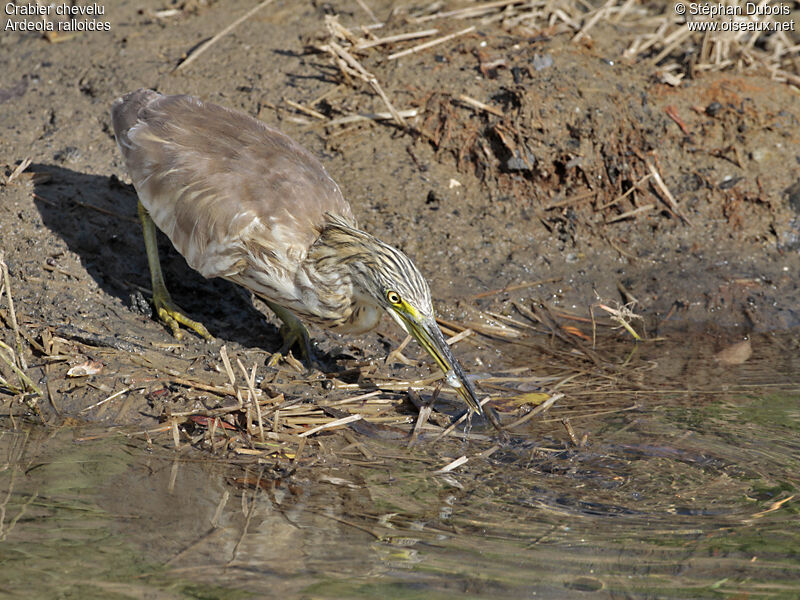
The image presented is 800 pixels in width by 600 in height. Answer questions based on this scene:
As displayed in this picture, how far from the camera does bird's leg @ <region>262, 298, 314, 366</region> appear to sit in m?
5.57

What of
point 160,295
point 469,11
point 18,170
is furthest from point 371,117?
point 18,170

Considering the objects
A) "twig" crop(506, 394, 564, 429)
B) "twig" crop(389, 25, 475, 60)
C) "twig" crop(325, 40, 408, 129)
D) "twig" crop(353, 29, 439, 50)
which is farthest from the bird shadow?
"twig" crop(389, 25, 475, 60)

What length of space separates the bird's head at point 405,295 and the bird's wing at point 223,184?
1.32 feet

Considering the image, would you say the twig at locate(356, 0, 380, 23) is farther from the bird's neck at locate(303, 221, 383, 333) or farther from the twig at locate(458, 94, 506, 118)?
the bird's neck at locate(303, 221, 383, 333)

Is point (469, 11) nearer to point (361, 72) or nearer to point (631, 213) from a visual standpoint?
point (361, 72)

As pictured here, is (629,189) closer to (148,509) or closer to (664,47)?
(664,47)

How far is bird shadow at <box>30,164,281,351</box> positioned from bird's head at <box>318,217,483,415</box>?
1.10 meters

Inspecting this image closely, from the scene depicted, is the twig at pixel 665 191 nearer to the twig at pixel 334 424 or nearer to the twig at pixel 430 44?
the twig at pixel 430 44

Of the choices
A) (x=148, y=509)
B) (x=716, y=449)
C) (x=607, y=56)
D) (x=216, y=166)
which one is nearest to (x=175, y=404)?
(x=148, y=509)

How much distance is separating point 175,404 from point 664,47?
5164 mm

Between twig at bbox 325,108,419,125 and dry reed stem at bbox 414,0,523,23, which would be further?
dry reed stem at bbox 414,0,523,23

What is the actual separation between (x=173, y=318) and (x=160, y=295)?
0.20 m

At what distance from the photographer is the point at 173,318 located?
18.5 feet

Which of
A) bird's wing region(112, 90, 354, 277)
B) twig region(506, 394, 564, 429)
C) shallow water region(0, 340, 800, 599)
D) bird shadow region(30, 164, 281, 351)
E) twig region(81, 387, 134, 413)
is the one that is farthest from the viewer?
bird shadow region(30, 164, 281, 351)
